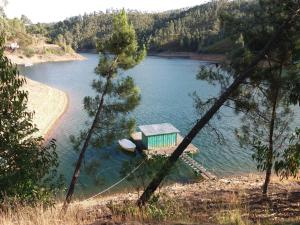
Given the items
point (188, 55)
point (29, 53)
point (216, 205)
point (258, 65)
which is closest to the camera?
point (258, 65)

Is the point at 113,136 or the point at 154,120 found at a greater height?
the point at 113,136

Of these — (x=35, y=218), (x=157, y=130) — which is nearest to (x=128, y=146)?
(x=157, y=130)

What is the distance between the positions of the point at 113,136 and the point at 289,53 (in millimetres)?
Answer: 8228

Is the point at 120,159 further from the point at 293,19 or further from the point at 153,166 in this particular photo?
the point at 293,19

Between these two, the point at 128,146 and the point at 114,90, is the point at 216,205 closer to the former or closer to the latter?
the point at 114,90

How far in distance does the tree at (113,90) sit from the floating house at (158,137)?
16.4 meters

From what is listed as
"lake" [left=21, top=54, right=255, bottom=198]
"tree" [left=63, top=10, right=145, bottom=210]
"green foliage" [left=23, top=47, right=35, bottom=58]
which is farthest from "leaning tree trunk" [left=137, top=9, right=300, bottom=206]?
"green foliage" [left=23, top=47, right=35, bottom=58]

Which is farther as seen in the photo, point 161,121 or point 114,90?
point 161,121

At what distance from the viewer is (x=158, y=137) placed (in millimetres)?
33625

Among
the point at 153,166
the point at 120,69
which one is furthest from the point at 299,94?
the point at 120,69

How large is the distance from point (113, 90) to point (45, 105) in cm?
3662

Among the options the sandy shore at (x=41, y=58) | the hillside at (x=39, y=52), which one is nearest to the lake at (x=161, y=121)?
the sandy shore at (x=41, y=58)

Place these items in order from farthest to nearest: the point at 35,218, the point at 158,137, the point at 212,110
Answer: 1. the point at 158,137
2. the point at 212,110
3. the point at 35,218

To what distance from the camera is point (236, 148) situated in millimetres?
32500
